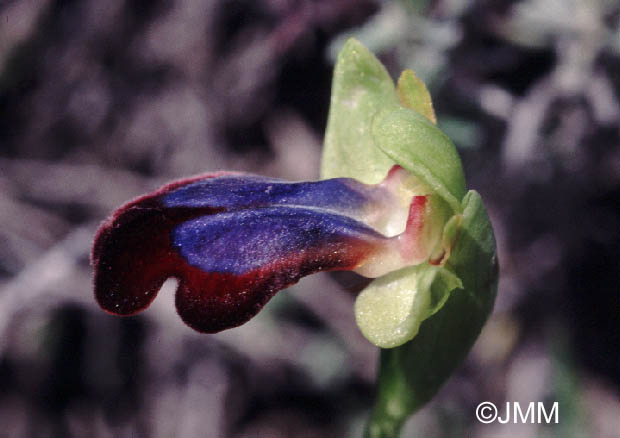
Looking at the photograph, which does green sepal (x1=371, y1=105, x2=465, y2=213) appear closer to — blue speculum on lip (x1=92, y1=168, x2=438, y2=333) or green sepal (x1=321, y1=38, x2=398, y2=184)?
blue speculum on lip (x1=92, y1=168, x2=438, y2=333)

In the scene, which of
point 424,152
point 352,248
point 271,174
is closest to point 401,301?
point 352,248

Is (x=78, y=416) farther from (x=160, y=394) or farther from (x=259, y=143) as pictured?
(x=259, y=143)

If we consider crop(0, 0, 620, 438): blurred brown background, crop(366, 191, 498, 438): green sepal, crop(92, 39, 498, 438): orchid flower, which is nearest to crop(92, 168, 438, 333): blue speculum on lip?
crop(92, 39, 498, 438): orchid flower

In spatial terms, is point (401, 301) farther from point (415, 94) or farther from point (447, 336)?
point (415, 94)

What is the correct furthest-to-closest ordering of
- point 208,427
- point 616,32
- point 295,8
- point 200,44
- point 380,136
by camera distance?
1. point 200,44
2. point 208,427
3. point 295,8
4. point 616,32
5. point 380,136

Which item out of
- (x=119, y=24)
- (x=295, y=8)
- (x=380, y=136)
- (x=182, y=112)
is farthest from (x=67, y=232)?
(x=380, y=136)
